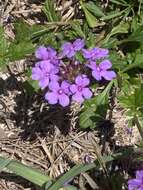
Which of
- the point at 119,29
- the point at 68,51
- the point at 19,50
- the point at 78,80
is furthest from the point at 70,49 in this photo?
the point at 119,29

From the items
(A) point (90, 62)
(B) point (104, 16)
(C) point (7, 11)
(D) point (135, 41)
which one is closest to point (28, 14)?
(C) point (7, 11)

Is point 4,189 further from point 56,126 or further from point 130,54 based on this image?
point 130,54

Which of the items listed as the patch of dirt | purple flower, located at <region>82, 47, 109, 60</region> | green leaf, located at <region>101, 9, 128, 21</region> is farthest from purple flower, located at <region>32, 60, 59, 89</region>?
green leaf, located at <region>101, 9, 128, 21</region>

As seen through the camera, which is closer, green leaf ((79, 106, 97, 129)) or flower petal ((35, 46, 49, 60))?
flower petal ((35, 46, 49, 60))

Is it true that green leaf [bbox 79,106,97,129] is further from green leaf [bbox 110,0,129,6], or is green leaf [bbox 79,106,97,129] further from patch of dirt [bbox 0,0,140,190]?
green leaf [bbox 110,0,129,6]

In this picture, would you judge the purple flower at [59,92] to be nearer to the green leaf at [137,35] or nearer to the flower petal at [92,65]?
the flower petal at [92,65]

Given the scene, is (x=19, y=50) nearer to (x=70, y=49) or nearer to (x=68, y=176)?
(x=70, y=49)
